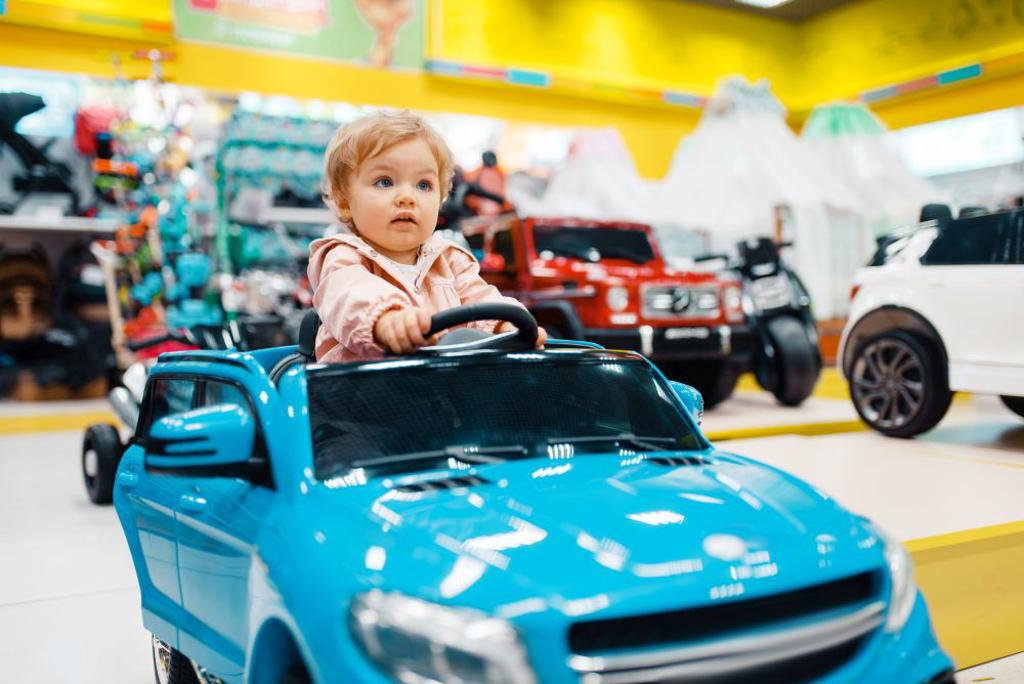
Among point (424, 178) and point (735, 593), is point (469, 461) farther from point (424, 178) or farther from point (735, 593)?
point (424, 178)

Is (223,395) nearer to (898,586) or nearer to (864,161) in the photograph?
(898,586)

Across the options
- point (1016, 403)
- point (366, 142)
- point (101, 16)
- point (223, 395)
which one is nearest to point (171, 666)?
point (223, 395)

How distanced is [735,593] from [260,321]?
4.22 m

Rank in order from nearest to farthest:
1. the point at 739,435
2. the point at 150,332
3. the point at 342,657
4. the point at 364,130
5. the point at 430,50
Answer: the point at 342,657, the point at 364,130, the point at 739,435, the point at 150,332, the point at 430,50

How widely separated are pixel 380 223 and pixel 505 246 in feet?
14.0

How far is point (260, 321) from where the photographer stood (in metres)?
5.05

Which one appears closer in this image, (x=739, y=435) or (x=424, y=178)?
(x=424, y=178)

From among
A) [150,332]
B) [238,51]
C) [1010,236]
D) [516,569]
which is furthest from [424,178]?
[238,51]

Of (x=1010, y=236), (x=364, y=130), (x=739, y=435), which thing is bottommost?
(x=739, y=435)

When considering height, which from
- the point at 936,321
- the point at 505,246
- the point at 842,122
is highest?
the point at 842,122

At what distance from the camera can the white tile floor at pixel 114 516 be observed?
2428 mm

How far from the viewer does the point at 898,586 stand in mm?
1407

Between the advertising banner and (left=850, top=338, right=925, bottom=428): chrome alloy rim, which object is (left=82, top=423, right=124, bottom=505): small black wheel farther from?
the advertising banner

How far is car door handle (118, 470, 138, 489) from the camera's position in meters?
2.09
